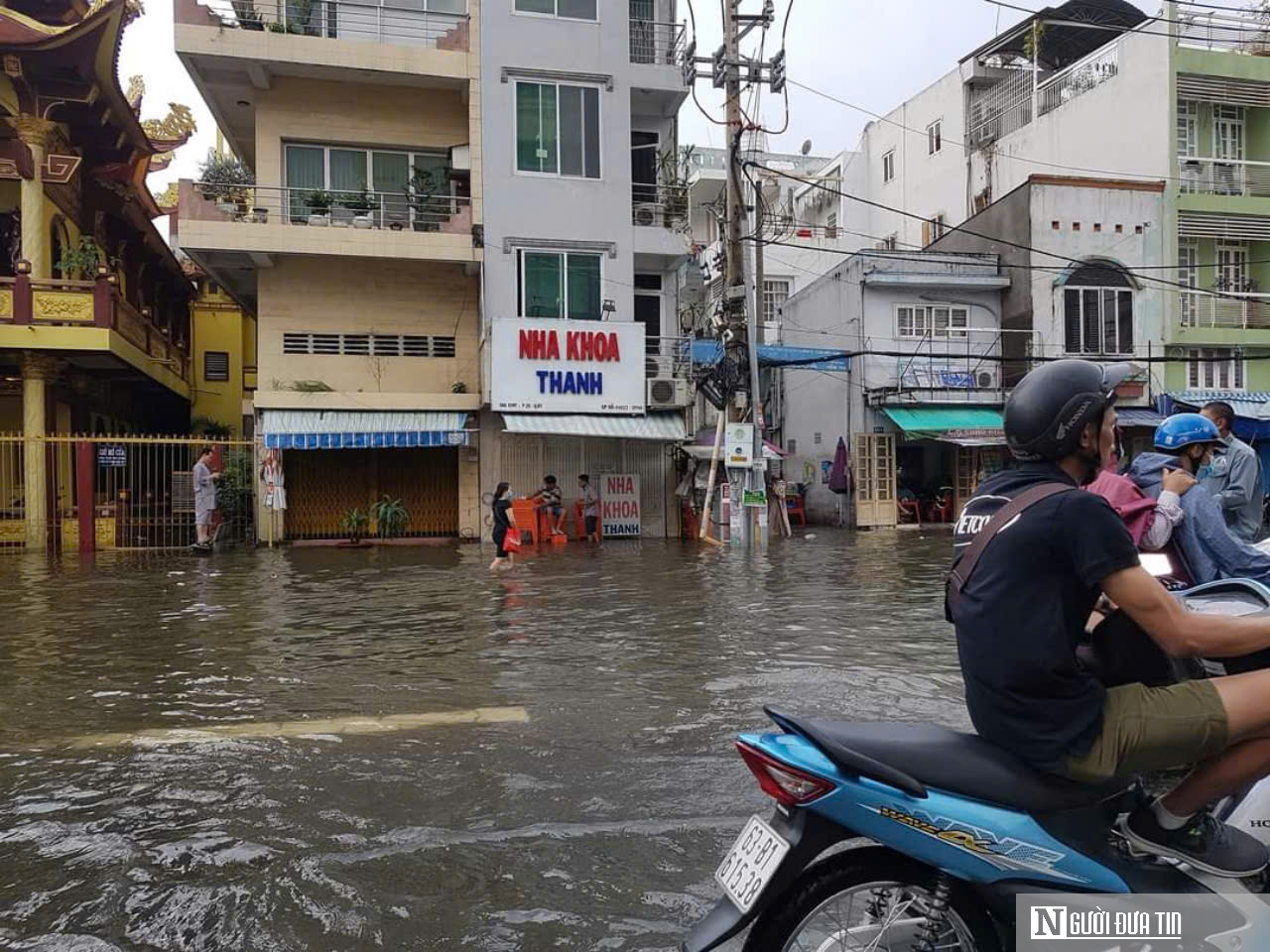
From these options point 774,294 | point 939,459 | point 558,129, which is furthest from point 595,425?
point 774,294

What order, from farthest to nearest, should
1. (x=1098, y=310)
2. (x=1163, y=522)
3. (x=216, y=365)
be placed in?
(x=216, y=365) < (x=1098, y=310) < (x=1163, y=522)

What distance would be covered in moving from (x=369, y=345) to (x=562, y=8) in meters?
8.39

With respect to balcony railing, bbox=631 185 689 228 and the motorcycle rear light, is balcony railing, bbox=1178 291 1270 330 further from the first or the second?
the motorcycle rear light

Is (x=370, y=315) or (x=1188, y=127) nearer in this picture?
(x=370, y=315)

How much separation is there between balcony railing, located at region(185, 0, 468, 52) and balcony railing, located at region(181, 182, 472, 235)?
3122 millimetres

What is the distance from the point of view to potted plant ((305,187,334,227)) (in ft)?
63.4

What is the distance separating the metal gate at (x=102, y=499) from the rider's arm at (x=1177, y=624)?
17838mm

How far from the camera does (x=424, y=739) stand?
17.4 ft

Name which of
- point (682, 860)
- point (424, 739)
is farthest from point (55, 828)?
point (682, 860)

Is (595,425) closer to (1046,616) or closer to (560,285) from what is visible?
(560,285)

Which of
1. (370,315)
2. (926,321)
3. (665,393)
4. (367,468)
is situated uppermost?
(926,321)

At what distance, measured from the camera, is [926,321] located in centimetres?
2591

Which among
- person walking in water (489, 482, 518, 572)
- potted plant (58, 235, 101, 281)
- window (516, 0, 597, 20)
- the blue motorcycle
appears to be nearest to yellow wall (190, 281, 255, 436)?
potted plant (58, 235, 101, 281)

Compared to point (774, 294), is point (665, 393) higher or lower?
lower
